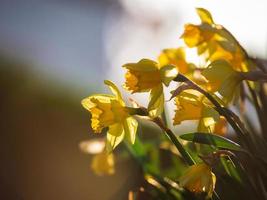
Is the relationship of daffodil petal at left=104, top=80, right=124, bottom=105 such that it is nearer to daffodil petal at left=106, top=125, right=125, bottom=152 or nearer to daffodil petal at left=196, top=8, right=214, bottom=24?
daffodil petal at left=106, top=125, right=125, bottom=152

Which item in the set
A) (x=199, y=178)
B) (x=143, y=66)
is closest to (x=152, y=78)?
(x=143, y=66)

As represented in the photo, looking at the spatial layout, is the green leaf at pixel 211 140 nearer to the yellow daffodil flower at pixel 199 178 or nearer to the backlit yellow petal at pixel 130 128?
the yellow daffodil flower at pixel 199 178

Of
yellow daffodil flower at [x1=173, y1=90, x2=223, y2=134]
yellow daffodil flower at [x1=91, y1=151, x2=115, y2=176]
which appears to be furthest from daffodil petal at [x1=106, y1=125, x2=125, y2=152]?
yellow daffodil flower at [x1=91, y1=151, x2=115, y2=176]

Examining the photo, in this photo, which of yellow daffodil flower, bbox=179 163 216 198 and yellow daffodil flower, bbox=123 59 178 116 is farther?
yellow daffodil flower, bbox=123 59 178 116

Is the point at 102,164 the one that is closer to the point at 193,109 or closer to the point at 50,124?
the point at 193,109

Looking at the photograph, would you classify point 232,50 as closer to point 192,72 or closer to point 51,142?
point 192,72

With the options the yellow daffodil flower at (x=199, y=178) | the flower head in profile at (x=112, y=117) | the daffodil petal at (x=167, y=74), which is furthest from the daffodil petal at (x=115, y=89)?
the yellow daffodil flower at (x=199, y=178)

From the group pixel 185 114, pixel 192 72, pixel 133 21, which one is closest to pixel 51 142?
pixel 192 72
